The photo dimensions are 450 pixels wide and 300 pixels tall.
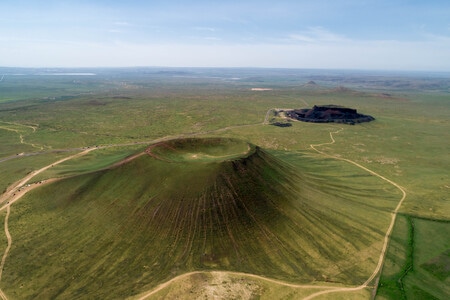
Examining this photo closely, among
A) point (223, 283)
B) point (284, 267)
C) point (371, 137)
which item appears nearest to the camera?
point (223, 283)

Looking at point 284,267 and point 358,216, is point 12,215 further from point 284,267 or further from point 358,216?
point 358,216

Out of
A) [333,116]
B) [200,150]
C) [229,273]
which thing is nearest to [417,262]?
[229,273]

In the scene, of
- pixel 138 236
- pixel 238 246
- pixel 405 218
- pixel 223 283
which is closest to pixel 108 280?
pixel 138 236

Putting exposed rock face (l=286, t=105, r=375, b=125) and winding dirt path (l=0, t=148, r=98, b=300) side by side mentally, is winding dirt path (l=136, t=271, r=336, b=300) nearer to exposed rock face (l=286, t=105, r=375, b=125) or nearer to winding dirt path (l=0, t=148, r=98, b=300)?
winding dirt path (l=0, t=148, r=98, b=300)

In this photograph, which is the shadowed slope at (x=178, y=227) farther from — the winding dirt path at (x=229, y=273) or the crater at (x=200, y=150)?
the winding dirt path at (x=229, y=273)

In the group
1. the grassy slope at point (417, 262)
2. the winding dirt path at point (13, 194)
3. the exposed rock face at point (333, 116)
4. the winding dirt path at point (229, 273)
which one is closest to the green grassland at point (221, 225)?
the grassy slope at point (417, 262)

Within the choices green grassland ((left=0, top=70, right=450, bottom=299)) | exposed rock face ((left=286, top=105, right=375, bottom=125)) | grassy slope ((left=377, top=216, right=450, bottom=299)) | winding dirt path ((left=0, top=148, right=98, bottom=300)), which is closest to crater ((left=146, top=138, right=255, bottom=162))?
green grassland ((left=0, top=70, right=450, bottom=299))
